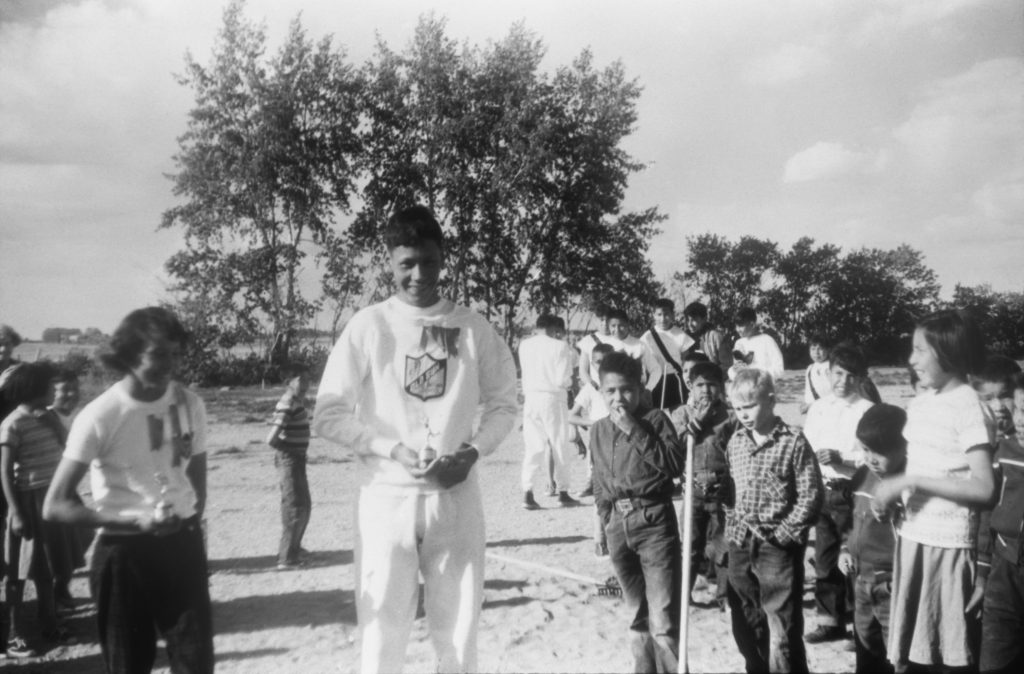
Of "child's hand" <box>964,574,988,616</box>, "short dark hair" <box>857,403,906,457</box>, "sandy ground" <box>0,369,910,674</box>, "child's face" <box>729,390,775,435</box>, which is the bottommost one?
"sandy ground" <box>0,369,910,674</box>

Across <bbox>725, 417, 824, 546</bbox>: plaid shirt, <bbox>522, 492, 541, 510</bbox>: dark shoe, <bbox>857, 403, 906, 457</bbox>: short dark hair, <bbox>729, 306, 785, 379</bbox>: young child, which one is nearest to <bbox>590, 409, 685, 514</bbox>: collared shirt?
<bbox>725, 417, 824, 546</bbox>: plaid shirt

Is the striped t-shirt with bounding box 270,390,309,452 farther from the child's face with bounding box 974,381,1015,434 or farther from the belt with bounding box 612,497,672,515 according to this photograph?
the child's face with bounding box 974,381,1015,434

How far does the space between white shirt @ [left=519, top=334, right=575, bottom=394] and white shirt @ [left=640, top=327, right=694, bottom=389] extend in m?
0.87

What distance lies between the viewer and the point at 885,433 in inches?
127

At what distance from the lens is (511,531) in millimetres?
6707

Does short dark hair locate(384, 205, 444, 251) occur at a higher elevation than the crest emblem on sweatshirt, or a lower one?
higher

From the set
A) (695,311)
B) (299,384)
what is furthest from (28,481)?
(695,311)

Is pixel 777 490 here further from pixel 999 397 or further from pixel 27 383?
pixel 27 383

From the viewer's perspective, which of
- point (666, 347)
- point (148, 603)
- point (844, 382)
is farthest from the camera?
point (666, 347)

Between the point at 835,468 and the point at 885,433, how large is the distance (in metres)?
0.78

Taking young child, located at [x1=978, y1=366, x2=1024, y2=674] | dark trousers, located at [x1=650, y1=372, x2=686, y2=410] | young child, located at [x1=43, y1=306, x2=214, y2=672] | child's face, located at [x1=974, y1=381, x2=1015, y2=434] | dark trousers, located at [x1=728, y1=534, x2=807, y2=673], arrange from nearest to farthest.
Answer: young child, located at [x1=43, y1=306, x2=214, y2=672] → young child, located at [x1=978, y1=366, x2=1024, y2=674] → dark trousers, located at [x1=728, y1=534, x2=807, y2=673] → child's face, located at [x1=974, y1=381, x2=1015, y2=434] → dark trousers, located at [x1=650, y1=372, x2=686, y2=410]

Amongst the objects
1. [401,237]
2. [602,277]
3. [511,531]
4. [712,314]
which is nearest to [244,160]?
[602,277]

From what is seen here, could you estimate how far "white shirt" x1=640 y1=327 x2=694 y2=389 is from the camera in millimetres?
6680

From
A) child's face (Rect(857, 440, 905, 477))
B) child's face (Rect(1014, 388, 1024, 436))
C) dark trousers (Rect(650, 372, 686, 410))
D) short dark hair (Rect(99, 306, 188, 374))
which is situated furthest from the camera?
dark trousers (Rect(650, 372, 686, 410))
